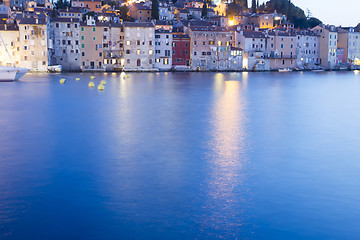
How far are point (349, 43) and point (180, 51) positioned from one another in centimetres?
3320

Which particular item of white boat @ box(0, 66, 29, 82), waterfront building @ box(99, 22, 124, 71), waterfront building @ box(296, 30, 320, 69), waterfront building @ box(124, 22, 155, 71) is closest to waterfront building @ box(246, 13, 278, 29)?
waterfront building @ box(296, 30, 320, 69)

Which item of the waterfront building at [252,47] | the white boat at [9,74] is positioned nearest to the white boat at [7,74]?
the white boat at [9,74]

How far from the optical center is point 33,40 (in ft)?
166

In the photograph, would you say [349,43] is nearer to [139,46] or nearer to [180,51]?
[180,51]

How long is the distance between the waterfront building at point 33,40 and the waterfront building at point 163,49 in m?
14.9

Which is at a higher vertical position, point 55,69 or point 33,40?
point 33,40

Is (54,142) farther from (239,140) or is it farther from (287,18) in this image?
(287,18)

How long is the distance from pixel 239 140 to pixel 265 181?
4.75 m

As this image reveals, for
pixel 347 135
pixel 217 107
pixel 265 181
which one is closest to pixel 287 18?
pixel 217 107

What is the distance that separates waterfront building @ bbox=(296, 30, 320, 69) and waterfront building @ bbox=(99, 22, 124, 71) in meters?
29.8

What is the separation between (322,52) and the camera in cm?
7069

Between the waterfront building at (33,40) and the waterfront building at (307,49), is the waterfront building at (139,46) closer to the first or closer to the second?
the waterfront building at (33,40)

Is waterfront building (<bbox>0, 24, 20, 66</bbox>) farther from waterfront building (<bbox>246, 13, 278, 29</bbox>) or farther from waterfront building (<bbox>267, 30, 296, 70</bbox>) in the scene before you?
waterfront building (<bbox>246, 13, 278, 29</bbox>)

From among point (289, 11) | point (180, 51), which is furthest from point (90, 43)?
point (289, 11)
